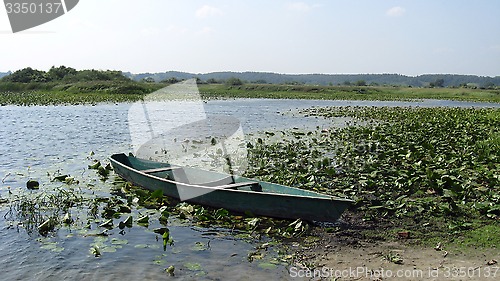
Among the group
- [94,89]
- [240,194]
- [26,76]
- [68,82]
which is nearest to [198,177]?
[240,194]

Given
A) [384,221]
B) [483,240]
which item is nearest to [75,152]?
[384,221]

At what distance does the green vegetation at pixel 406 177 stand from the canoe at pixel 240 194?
1121 millimetres

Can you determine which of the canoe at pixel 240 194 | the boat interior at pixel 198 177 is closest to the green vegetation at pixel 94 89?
the boat interior at pixel 198 177

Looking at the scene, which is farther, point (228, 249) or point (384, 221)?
point (384, 221)

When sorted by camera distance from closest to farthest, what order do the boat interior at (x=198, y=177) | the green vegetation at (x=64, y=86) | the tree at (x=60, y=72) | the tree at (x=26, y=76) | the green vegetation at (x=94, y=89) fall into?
the boat interior at (x=198, y=177), the green vegetation at (x=94, y=89), the green vegetation at (x=64, y=86), the tree at (x=26, y=76), the tree at (x=60, y=72)

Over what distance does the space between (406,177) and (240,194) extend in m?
4.14

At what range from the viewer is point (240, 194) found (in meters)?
8.59

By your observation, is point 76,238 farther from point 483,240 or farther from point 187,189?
point 483,240

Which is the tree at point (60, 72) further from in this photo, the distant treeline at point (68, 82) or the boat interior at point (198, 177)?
the boat interior at point (198, 177)

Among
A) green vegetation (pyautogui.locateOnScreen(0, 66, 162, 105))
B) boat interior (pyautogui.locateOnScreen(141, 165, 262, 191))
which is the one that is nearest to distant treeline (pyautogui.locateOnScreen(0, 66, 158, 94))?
green vegetation (pyautogui.locateOnScreen(0, 66, 162, 105))

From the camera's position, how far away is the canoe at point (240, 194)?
777cm

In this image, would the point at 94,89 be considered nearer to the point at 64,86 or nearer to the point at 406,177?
the point at 64,86

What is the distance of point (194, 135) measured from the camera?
22203 mm

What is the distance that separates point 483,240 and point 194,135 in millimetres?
16527
